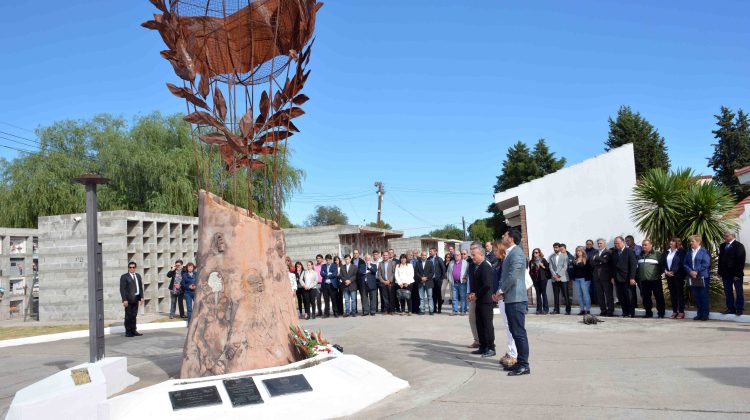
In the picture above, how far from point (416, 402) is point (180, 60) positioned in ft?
17.4

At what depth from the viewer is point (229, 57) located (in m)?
7.55

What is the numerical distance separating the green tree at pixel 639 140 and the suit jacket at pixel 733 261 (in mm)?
31508

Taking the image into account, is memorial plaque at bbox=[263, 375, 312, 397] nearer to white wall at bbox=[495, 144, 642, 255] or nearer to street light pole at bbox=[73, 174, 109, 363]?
street light pole at bbox=[73, 174, 109, 363]

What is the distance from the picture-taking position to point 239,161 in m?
7.75

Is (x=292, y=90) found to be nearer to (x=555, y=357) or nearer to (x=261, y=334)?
(x=261, y=334)

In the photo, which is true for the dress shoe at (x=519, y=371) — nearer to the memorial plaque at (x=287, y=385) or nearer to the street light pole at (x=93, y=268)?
the memorial plaque at (x=287, y=385)

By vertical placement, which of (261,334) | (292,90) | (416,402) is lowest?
(416,402)

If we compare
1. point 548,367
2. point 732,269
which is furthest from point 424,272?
point 548,367

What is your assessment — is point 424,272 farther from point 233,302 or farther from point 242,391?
point 242,391

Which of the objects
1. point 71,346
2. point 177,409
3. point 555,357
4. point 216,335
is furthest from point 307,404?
point 71,346

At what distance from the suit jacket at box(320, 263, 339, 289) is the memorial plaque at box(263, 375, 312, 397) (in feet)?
30.9

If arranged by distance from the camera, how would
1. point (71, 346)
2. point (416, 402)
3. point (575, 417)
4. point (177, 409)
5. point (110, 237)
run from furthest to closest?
point (110, 237), point (71, 346), point (416, 402), point (177, 409), point (575, 417)

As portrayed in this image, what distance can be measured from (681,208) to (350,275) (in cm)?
842

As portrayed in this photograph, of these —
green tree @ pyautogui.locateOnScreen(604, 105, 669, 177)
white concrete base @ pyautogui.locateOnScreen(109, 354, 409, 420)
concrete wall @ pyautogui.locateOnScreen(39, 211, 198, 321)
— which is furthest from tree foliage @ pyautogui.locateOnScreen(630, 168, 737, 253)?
green tree @ pyautogui.locateOnScreen(604, 105, 669, 177)
